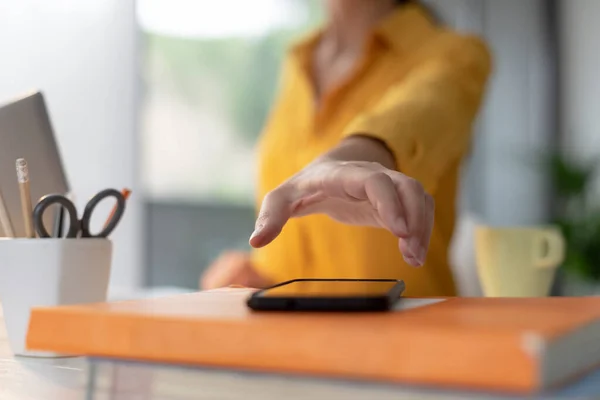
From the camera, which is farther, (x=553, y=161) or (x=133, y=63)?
(x=553, y=161)

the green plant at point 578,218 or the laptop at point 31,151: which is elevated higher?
the laptop at point 31,151

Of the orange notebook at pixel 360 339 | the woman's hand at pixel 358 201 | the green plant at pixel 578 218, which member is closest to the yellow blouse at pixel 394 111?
the woman's hand at pixel 358 201

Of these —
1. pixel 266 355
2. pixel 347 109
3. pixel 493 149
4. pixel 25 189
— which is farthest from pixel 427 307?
pixel 493 149

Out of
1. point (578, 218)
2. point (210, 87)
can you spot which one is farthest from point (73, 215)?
point (578, 218)

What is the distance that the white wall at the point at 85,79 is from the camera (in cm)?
88

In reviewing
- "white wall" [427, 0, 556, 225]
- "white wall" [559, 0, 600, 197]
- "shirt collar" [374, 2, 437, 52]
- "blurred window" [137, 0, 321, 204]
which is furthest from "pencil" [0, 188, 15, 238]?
"white wall" [559, 0, 600, 197]

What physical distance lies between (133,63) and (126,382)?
2.74 ft

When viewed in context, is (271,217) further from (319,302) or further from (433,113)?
(433,113)

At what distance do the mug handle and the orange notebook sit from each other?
0.39 meters

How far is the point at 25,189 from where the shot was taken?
0.63 metres

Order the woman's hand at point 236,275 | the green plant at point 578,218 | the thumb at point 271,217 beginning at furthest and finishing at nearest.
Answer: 1. the green plant at point 578,218
2. the woman's hand at point 236,275
3. the thumb at point 271,217

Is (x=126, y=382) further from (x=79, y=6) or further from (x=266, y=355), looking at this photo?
(x=79, y=6)

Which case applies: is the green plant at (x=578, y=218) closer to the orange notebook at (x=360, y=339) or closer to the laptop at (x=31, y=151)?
the laptop at (x=31, y=151)

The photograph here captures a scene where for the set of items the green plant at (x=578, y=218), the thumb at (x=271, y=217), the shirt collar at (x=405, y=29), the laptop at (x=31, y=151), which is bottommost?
the green plant at (x=578, y=218)
